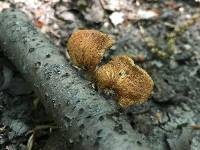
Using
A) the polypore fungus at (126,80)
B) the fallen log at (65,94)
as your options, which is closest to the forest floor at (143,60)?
the fallen log at (65,94)

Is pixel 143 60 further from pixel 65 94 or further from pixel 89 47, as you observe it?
pixel 65 94

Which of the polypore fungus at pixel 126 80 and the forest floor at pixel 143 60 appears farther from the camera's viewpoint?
the forest floor at pixel 143 60

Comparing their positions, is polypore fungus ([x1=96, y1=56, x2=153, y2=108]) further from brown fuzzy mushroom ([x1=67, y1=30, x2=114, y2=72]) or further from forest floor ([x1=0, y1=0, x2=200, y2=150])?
forest floor ([x1=0, y1=0, x2=200, y2=150])

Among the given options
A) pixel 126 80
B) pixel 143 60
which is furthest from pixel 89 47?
pixel 143 60

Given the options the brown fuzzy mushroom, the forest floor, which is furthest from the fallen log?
the forest floor

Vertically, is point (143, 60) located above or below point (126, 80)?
below

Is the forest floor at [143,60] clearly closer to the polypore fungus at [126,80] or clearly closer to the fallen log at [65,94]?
the fallen log at [65,94]
